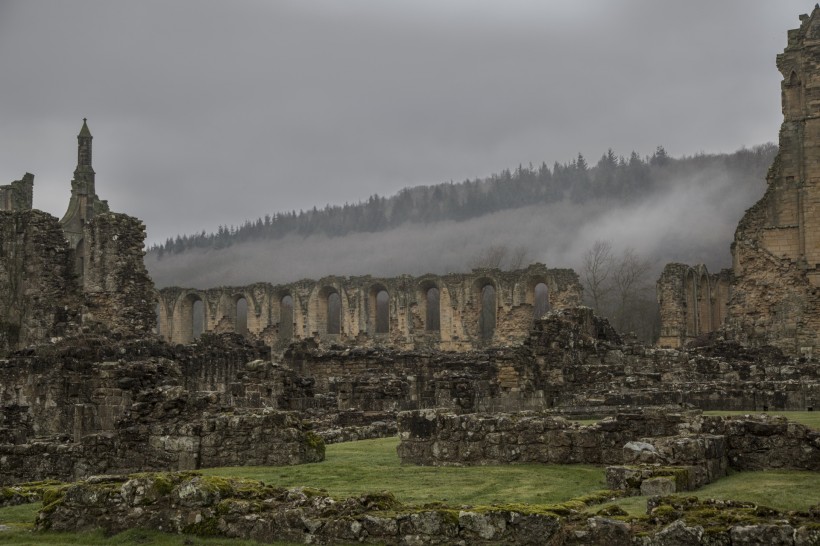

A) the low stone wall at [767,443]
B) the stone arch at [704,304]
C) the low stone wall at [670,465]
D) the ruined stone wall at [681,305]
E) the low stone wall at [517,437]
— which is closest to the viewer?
the low stone wall at [670,465]

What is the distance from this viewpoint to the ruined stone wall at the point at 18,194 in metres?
49.8

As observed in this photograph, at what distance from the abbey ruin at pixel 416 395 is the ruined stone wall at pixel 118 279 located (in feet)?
0.25

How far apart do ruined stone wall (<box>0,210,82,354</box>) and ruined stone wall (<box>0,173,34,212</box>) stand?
12564 mm

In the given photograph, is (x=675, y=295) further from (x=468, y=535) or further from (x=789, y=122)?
(x=468, y=535)

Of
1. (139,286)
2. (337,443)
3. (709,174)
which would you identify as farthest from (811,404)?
(709,174)

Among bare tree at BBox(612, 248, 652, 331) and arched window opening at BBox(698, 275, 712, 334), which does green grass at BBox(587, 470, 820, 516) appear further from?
bare tree at BBox(612, 248, 652, 331)

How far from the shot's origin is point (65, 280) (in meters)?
36.8

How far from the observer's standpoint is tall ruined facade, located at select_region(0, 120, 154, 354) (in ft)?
115

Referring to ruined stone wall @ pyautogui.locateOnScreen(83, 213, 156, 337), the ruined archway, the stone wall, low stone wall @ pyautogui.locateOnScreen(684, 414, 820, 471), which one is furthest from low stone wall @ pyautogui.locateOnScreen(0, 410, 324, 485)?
the ruined archway

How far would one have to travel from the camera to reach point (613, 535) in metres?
7.99

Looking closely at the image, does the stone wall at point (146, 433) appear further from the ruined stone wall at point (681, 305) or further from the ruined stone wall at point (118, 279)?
the ruined stone wall at point (681, 305)

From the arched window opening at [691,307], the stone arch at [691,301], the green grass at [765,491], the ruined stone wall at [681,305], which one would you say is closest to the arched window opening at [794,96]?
the ruined stone wall at [681,305]

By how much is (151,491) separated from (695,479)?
5782 mm

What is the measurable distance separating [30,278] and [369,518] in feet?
101
